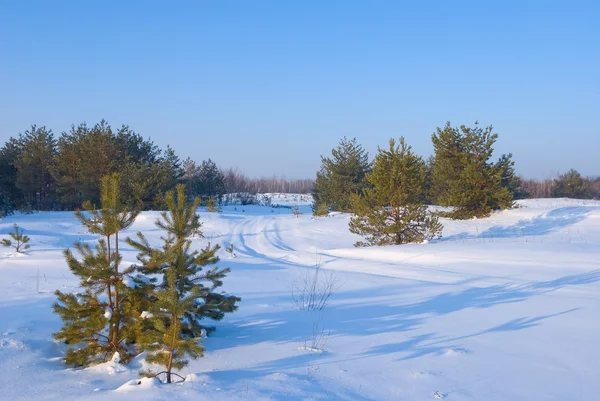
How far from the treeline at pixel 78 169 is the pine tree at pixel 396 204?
13.9 metres

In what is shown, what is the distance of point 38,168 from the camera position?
3077 centimetres

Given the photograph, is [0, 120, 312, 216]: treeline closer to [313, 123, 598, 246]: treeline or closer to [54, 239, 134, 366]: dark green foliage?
[313, 123, 598, 246]: treeline

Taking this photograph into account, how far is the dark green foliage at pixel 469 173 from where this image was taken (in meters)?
21.5

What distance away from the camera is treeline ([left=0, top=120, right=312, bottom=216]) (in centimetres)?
2641

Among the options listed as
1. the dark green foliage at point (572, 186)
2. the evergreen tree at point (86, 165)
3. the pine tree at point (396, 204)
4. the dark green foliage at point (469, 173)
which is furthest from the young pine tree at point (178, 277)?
the dark green foliage at point (572, 186)

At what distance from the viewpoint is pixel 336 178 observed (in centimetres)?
3294

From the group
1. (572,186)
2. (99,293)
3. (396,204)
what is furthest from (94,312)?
(572,186)

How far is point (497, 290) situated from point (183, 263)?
5550 millimetres

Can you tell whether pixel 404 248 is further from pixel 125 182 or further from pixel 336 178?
pixel 336 178

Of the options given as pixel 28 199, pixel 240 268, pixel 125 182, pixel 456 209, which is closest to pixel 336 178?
pixel 456 209

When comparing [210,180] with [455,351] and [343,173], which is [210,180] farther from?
[455,351]

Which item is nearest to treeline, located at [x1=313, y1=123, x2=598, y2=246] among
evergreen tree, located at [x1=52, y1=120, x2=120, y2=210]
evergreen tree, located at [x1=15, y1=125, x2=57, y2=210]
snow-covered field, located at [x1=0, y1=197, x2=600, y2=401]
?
snow-covered field, located at [x1=0, y1=197, x2=600, y2=401]

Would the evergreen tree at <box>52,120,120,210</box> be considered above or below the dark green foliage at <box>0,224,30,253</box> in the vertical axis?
above

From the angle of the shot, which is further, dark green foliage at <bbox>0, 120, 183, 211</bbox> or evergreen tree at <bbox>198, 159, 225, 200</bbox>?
evergreen tree at <bbox>198, 159, 225, 200</bbox>
